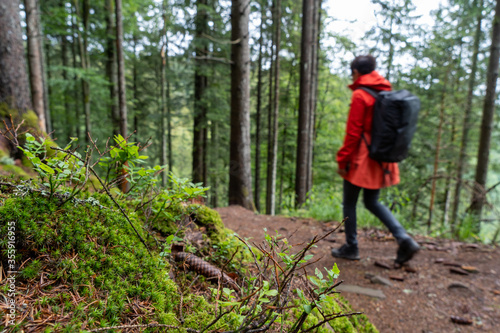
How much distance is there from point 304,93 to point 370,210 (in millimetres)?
6488

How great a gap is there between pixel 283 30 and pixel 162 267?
1373 cm

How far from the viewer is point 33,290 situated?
3.54 ft

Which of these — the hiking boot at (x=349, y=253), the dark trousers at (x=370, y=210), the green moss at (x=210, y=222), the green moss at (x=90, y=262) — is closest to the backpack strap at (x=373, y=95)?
the dark trousers at (x=370, y=210)

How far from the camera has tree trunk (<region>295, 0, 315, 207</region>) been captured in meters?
8.94

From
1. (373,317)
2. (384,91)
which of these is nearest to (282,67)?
(384,91)

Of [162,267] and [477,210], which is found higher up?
[162,267]

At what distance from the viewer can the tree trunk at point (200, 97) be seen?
35.6 feet

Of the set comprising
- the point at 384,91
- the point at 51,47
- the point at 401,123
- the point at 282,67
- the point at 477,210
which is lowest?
the point at 477,210

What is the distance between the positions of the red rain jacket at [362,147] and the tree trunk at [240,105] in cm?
355

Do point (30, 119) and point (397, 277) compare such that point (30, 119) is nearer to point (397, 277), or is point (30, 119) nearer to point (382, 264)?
point (382, 264)

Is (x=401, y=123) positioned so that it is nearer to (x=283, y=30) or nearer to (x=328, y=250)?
(x=328, y=250)

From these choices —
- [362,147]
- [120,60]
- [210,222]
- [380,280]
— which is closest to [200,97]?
[120,60]

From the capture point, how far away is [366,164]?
3.64m

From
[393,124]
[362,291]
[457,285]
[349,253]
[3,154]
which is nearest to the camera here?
[362,291]
